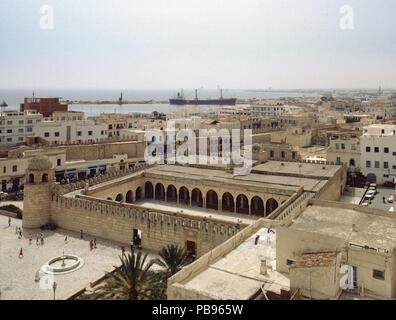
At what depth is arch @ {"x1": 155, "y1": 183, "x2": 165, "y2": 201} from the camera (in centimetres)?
3747

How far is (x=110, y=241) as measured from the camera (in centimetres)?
2602

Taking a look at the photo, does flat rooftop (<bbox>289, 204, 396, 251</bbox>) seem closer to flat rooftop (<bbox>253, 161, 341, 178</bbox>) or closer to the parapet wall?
the parapet wall

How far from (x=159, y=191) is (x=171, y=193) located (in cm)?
134

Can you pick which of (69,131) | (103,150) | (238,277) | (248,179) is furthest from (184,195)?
(69,131)

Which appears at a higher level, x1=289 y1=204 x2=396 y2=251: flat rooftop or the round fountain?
x1=289 y1=204 x2=396 y2=251: flat rooftop

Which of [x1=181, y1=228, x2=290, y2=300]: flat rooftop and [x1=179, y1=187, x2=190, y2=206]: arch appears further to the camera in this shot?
[x1=179, y1=187, x2=190, y2=206]: arch

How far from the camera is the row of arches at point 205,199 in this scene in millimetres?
32781

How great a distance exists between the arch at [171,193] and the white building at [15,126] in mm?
26960

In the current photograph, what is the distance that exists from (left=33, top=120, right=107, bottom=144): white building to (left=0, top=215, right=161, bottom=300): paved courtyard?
25274 mm

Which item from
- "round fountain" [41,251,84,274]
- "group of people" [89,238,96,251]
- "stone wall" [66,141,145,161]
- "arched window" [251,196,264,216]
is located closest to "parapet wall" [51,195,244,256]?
"group of people" [89,238,96,251]

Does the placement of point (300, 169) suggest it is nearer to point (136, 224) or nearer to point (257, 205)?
point (257, 205)

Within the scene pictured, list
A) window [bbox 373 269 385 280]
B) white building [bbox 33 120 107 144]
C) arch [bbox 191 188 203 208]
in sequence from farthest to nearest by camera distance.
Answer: white building [bbox 33 120 107 144], arch [bbox 191 188 203 208], window [bbox 373 269 385 280]

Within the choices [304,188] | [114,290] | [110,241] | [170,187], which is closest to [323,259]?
[114,290]
